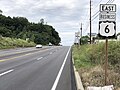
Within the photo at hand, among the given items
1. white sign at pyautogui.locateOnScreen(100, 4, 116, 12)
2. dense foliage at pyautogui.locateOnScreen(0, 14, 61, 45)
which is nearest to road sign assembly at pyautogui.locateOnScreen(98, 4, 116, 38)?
white sign at pyautogui.locateOnScreen(100, 4, 116, 12)

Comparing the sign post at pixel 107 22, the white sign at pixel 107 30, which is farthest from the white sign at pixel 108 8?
the white sign at pixel 107 30

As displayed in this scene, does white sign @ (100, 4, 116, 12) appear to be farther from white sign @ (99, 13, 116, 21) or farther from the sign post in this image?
white sign @ (99, 13, 116, 21)

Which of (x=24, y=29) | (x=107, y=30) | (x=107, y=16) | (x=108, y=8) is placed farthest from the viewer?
(x=24, y=29)

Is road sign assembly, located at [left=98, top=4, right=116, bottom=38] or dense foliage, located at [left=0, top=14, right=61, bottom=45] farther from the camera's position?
dense foliage, located at [left=0, top=14, right=61, bottom=45]

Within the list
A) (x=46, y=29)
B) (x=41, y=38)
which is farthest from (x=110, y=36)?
(x=46, y=29)

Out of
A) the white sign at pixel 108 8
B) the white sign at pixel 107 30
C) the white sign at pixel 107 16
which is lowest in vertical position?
the white sign at pixel 107 30

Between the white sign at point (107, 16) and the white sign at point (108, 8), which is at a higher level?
the white sign at point (108, 8)

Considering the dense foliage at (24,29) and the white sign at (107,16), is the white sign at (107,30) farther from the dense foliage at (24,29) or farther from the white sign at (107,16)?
the dense foliage at (24,29)

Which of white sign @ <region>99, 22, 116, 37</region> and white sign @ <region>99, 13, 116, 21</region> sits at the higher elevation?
white sign @ <region>99, 13, 116, 21</region>

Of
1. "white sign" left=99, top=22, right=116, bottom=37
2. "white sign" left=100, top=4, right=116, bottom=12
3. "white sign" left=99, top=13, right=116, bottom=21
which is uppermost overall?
"white sign" left=100, top=4, right=116, bottom=12

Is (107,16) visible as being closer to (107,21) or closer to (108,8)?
(107,21)

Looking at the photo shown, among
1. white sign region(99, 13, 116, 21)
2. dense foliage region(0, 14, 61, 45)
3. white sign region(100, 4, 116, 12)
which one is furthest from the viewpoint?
dense foliage region(0, 14, 61, 45)

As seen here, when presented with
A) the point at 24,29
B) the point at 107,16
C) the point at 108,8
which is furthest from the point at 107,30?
the point at 24,29

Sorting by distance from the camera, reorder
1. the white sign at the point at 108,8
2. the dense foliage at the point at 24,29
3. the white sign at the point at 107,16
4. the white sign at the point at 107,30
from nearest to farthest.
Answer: the white sign at the point at 107,30
the white sign at the point at 107,16
the white sign at the point at 108,8
the dense foliage at the point at 24,29
